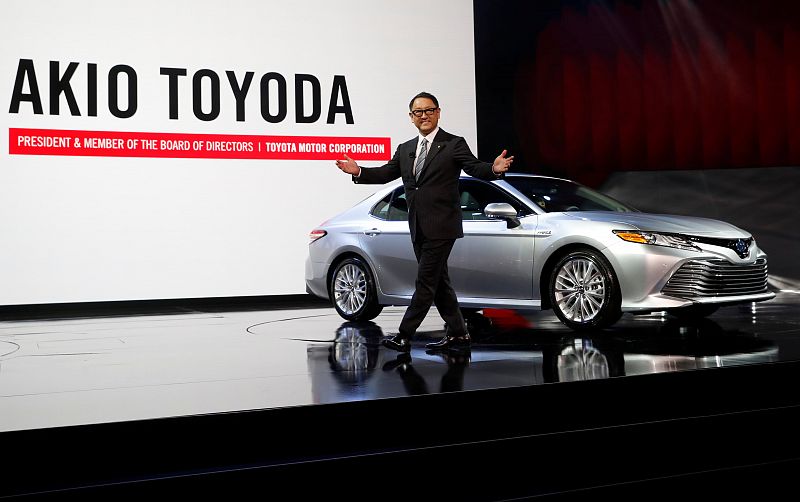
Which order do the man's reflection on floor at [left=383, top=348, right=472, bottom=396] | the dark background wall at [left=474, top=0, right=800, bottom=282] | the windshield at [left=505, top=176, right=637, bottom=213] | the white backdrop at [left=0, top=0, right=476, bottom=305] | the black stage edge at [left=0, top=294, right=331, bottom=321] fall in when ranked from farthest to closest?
the dark background wall at [left=474, top=0, right=800, bottom=282] < the black stage edge at [left=0, top=294, right=331, bottom=321] < the white backdrop at [left=0, top=0, right=476, bottom=305] < the windshield at [left=505, top=176, right=637, bottom=213] < the man's reflection on floor at [left=383, top=348, right=472, bottom=396]

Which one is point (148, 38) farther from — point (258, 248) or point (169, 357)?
point (169, 357)

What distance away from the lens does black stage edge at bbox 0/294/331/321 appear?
10.3 m

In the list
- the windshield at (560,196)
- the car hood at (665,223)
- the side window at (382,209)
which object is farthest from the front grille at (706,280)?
the side window at (382,209)

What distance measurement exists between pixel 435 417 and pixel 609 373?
1.04 m

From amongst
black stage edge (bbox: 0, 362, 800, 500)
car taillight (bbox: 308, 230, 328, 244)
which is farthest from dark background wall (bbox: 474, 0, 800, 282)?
black stage edge (bbox: 0, 362, 800, 500)

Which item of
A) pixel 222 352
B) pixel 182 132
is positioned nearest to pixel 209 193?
pixel 182 132

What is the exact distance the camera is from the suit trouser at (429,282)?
5551 mm

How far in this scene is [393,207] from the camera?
781 cm

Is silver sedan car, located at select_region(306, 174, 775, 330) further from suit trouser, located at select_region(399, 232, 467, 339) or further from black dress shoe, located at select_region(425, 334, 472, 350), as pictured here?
suit trouser, located at select_region(399, 232, 467, 339)

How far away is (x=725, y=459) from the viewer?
14.9 feet

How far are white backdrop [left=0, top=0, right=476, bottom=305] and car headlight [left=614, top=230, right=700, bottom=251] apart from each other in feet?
18.0

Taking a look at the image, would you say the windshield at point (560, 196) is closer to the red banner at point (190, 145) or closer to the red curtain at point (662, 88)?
the red banner at point (190, 145)

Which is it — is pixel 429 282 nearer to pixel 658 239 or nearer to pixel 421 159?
pixel 421 159

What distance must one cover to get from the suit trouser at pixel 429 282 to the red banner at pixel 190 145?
5654mm
